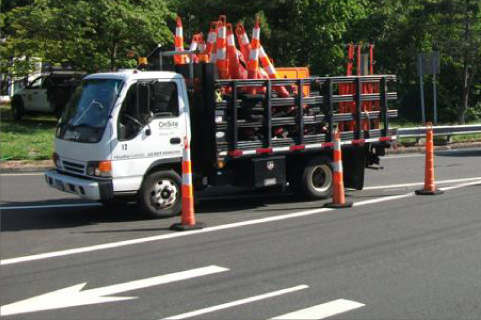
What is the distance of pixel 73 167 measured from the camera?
9.45 meters

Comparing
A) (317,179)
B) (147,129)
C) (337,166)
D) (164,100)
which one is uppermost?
(164,100)

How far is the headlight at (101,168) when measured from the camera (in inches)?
355

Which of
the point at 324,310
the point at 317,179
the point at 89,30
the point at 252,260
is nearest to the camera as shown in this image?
the point at 324,310

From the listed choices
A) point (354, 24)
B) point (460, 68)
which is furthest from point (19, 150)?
point (460, 68)

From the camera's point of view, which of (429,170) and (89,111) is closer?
(89,111)

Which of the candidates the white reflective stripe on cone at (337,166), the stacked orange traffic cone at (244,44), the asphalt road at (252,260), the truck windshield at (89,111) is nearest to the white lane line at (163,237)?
the asphalt road at (252,260)

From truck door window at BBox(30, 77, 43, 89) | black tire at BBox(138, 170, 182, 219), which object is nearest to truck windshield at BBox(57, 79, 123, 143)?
black tire at BBox(138, 170, 182, 219)

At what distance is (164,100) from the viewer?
9.54 meters

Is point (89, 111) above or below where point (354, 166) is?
above

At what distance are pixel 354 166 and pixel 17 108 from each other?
641 inches

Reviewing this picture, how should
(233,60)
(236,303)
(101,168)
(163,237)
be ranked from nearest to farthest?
(236,303), (163,237), (101,168), (233,60)

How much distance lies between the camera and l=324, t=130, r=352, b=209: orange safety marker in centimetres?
1019

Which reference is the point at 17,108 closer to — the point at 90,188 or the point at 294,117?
the point at 294,117

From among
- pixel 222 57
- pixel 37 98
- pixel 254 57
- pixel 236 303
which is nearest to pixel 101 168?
pixel 222 57
